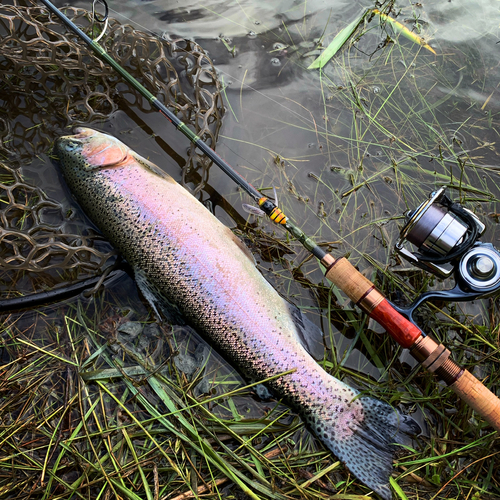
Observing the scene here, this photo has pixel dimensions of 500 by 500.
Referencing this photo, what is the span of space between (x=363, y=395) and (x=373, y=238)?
1.14 metres

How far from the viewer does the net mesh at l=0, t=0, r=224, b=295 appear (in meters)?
2.79

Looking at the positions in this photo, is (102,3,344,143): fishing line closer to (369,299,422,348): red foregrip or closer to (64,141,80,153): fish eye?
(64,141,80,153): fish eye

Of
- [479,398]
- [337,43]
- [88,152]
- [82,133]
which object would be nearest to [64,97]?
[82,133]

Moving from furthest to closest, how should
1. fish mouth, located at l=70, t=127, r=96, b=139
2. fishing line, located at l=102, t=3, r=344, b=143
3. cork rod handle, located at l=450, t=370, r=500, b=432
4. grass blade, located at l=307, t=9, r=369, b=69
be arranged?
grass blade, located at l=307, t=9, r=369, b=69
fishing line, located at l=102, t=3, r=344, b=143
fish mouth, located at l=70, t=127, r=96, b=139
cork rod handle, located at l=450, t=370, r=500, b=432

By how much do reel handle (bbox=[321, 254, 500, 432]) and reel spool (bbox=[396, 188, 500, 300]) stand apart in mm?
303

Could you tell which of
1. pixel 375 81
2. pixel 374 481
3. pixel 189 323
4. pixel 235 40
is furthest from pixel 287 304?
pixel 235 40

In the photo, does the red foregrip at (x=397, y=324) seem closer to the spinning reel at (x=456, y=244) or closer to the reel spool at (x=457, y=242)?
the spinning reel at (x=456, y=244)

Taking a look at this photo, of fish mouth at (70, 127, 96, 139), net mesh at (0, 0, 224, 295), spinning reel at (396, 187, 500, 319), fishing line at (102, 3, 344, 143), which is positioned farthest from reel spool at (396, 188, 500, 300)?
fish mouth at (70, 127, 96, 139)

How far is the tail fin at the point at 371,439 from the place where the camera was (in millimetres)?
2357

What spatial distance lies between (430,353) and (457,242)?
2.13 ft

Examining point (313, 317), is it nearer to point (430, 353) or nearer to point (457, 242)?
point (430, 353)

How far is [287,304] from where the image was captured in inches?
103

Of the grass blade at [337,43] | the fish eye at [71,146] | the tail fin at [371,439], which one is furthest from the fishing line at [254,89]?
the tail fin at [371,439]

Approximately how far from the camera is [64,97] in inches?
120
